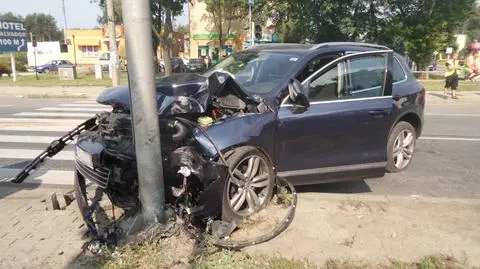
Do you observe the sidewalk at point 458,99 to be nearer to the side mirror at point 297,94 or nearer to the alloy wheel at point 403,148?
the alloy wheel at point 403,148

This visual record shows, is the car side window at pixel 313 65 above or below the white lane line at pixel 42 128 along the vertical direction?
above

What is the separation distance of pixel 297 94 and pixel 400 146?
8.36 ft

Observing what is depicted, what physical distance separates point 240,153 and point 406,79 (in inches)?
133

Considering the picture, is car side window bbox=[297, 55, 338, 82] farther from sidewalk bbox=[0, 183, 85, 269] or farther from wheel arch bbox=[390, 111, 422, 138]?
sidewalk bbox=[0, 183, 85, 269]

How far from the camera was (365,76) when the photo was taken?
17.2ft

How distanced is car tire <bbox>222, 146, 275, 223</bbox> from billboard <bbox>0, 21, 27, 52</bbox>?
24708mm

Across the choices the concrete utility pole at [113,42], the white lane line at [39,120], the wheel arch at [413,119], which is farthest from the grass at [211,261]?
the concrete utility pole at [113,42]

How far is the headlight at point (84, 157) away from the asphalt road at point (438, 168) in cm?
242

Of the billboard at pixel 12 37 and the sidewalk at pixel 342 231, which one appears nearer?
the sidewalk at pixel 342 231

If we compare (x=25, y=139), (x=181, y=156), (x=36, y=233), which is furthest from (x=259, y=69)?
(x=25, y=139)

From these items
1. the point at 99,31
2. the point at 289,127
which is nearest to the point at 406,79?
the point at 289,127

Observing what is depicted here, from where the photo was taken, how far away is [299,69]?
479 centimetres

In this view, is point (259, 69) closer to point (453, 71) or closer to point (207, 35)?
point (453, 71)

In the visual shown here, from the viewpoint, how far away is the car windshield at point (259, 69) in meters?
4.75
